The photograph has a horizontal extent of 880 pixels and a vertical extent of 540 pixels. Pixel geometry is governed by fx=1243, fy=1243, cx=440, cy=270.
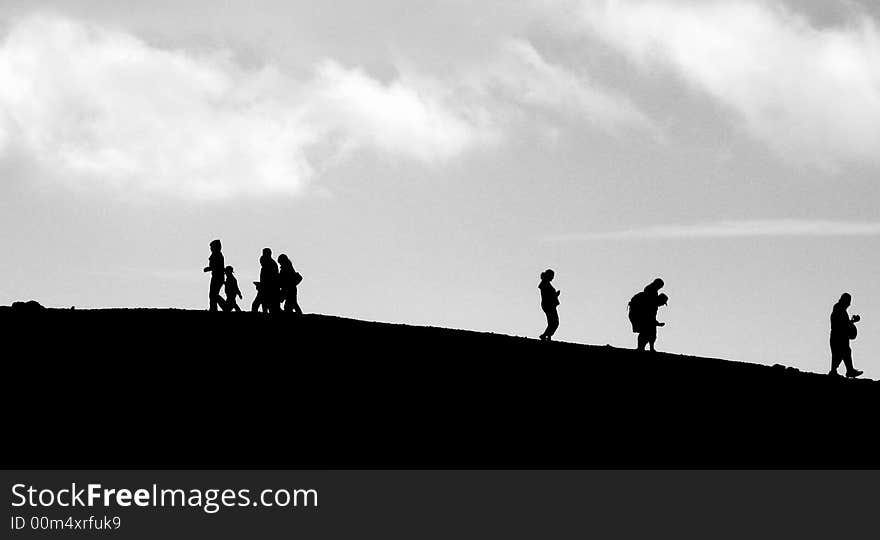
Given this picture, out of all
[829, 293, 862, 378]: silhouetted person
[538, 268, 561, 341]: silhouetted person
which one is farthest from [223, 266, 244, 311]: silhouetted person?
[829, 293, 862, 378]: silhouetted person

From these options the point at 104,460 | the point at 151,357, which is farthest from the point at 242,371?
the point at 104,460

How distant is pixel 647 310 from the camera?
2800 centimetres

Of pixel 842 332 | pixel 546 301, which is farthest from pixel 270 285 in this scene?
pixel 842 332

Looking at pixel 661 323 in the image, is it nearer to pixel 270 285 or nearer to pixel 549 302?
pixel 549 302

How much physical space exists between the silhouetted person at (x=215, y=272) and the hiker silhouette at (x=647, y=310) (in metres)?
10.0

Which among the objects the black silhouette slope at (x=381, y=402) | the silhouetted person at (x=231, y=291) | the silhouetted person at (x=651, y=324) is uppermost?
the silhouetted person at (x=231, y=291)

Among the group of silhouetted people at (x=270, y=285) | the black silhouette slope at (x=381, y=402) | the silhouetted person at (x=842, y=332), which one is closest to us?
the black silhouette slope at (x=381, y=402)

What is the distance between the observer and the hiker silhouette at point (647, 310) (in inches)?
1103

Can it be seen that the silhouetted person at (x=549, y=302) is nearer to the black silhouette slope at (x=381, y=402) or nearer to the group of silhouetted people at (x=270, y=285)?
the black silhouette slope at (x=381, y=402)

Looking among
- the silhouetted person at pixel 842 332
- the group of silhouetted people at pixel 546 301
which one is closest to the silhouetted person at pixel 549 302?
the group of silhouetted people at pixel 546 301

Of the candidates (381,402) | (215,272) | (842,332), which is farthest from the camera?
(215,272)

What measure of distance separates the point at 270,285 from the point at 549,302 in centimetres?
707

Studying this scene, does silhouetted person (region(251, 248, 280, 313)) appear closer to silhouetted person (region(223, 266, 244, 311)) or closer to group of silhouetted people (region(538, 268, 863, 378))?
silhouetted person (region(223, 266, 244, 311))
